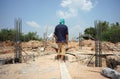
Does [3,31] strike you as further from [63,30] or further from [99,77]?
[99,77]

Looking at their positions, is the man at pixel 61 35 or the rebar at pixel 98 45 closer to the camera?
the man at pixel 61 35

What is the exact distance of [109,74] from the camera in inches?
233

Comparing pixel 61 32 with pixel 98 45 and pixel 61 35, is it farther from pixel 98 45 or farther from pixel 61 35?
pixel 98 45

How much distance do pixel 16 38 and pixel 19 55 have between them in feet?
3.36

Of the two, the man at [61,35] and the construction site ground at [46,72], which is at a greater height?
the man at [61,35]

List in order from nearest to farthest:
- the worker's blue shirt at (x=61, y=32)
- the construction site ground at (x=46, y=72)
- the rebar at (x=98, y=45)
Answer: the construction site ground at (x=46, y=72), the worker's blue shirt at (x=61, y=32), the rebar at (x=98, y=45)

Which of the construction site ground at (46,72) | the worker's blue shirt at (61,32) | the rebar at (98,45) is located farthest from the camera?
the rebar at (98,45)

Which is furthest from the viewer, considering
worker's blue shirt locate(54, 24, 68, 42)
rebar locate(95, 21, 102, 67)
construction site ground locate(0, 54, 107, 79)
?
rebar locate(95, 21, 102, 67)

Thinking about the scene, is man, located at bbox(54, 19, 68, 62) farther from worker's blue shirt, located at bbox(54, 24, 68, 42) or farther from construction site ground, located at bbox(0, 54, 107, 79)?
construction site ground, located at bbox(0, 54, 107, 79)

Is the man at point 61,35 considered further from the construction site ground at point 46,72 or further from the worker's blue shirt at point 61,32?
the construction site ground at point 46,72

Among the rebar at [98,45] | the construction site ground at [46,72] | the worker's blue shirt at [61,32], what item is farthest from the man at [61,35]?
the rebar at [98,45]

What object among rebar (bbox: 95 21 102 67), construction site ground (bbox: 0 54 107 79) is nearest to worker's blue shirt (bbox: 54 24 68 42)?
construction site ground (bbox: 0 54 107 79)

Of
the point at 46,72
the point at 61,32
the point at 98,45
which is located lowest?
the point at 46,72

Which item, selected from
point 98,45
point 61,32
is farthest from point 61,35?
point 98,45
